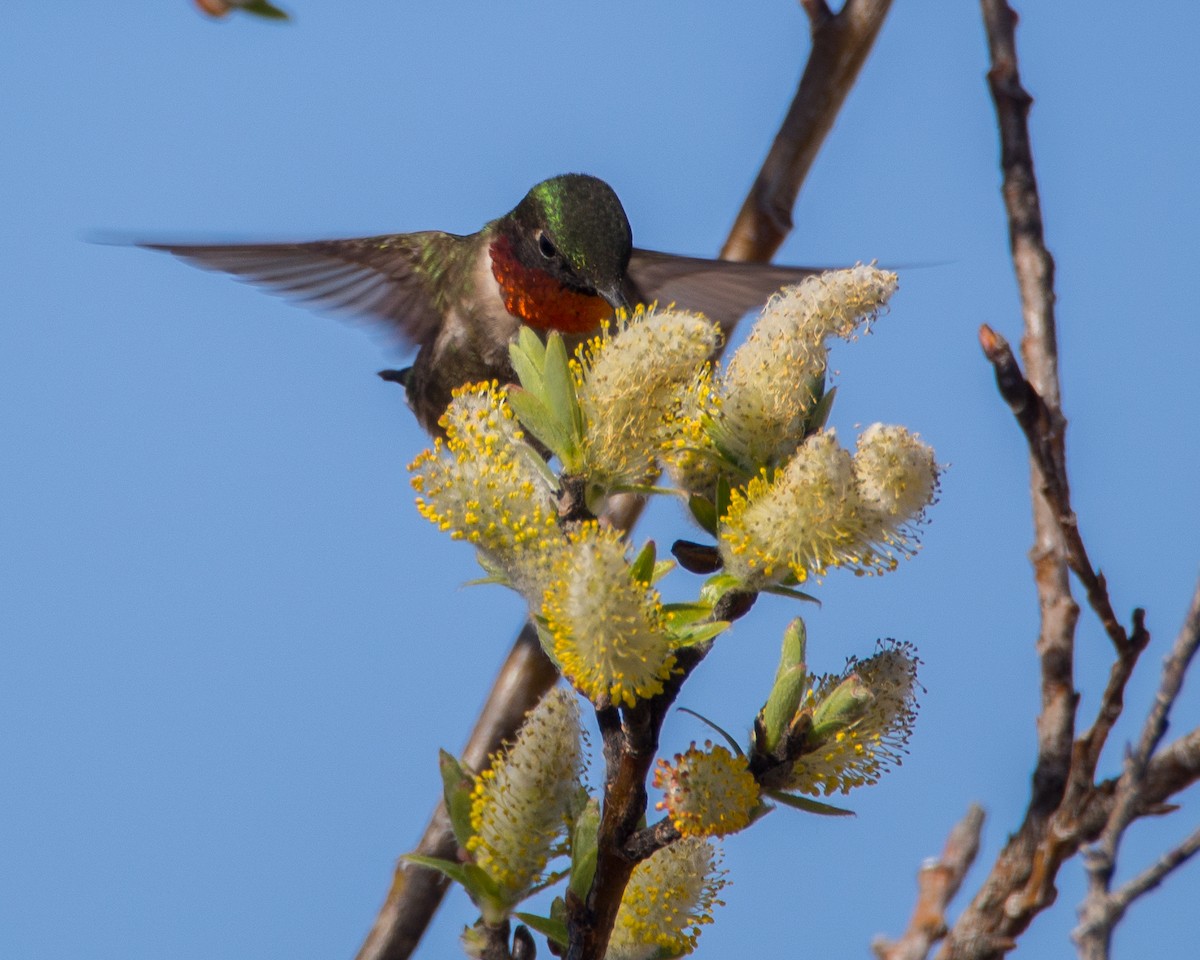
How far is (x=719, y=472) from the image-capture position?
5.85 feet

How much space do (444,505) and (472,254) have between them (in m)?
1.98

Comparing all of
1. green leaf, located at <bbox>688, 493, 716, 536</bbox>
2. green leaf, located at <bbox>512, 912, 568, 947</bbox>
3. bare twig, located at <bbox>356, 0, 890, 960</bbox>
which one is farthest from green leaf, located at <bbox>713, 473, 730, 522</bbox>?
bare twig, located at <bbox>356, 0, 890, 960</bbox>

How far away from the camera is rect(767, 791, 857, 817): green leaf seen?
5.51 feet

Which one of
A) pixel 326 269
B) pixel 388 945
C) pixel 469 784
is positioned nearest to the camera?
pixel 469 784

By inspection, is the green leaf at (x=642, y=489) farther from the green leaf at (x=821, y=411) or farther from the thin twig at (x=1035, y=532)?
the thin twig at (x=1035, y=532)

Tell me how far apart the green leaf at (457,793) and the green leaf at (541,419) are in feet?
1.35

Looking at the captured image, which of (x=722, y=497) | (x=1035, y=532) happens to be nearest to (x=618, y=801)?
(x=722, y=497)

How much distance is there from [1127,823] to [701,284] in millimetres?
2314

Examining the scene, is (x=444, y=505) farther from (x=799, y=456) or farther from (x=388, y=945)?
(x=388, y=945)

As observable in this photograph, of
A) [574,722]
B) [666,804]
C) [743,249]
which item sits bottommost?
[666,804]

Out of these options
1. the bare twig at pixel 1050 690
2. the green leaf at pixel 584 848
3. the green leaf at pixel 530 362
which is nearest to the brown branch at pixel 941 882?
the bare twig at pixel 1050 690

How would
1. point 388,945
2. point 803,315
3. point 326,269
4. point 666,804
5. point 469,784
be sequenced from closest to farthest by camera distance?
1. point 666,804
2. point 803,315
3. point 469,784
4. point 388,945
5. point 326,269

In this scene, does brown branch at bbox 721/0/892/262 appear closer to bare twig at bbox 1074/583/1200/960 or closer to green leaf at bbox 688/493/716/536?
green leaf at bbox 688/493/716/536

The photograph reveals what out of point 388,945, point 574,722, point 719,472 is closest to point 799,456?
point 719,472
